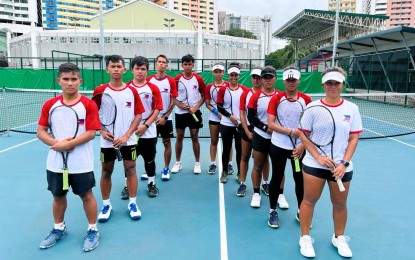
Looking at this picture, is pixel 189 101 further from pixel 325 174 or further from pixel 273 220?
pixel 325 174

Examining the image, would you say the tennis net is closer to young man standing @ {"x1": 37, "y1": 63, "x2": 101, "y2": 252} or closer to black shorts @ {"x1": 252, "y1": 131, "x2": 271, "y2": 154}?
black shorts @ {"x1": 252, "y1": 131, "x2": 271, "y2": 154}

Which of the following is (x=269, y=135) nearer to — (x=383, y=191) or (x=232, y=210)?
(x=232, y=210)

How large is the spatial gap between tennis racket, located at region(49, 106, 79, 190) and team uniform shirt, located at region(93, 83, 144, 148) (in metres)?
0.76

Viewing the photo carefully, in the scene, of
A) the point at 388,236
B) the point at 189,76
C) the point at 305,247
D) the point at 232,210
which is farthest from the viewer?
the point at 189,76

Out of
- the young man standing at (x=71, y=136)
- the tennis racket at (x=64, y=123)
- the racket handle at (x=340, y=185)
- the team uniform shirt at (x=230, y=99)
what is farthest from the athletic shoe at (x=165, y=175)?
the racket handle at (x=340, y=185)

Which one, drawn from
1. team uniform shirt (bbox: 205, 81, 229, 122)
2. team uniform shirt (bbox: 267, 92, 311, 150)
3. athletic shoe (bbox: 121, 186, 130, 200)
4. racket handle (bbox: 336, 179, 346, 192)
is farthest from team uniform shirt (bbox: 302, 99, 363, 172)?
athletic shoe (bbox: 121, 186, 130, 200)

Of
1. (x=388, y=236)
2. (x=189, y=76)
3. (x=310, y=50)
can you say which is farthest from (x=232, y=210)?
(x=310, y=50)

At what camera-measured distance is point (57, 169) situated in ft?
11.4

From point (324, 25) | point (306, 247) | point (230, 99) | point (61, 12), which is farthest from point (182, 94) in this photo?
point (61, 12)

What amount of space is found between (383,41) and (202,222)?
965 inches

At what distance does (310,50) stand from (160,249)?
7299cm

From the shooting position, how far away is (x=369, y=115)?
1529 centimetres

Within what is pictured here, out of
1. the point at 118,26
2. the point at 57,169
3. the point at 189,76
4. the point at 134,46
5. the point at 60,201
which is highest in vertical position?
the point at 118,26

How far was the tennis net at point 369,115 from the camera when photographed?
1013 cm
